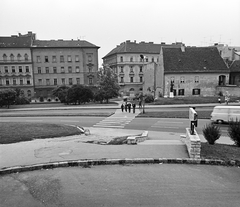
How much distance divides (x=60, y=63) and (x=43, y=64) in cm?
515

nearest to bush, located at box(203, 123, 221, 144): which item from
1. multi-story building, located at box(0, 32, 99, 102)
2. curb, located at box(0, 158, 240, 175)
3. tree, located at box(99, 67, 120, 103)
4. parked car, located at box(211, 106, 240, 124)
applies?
curb, located at box(0, 158, 240, 175)

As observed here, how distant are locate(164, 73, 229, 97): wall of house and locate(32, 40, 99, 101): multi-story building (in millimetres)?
27970

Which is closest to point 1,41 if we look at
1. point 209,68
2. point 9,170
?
point 209,68

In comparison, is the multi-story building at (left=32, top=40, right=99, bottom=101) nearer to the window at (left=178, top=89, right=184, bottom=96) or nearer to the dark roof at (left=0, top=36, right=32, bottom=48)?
the dark roof at (left=0, top=36, right=32, bottom=48)

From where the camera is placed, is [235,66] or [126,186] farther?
[235,66]

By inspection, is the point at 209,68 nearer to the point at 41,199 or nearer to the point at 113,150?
the point at 113,150

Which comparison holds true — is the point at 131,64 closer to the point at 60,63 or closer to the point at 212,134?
the point at 60,63

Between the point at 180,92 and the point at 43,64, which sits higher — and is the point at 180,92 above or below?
below

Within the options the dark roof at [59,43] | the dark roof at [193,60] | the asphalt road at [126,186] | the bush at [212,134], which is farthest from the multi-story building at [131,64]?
the asphalt road at [126,186]

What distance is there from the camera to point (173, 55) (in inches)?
2024

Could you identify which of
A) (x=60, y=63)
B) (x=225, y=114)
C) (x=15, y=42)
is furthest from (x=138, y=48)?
(x=225, y=114)

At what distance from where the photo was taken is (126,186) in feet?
22.1

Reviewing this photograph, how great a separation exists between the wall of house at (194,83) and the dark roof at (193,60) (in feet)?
3.84

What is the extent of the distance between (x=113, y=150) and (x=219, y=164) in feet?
15.7
